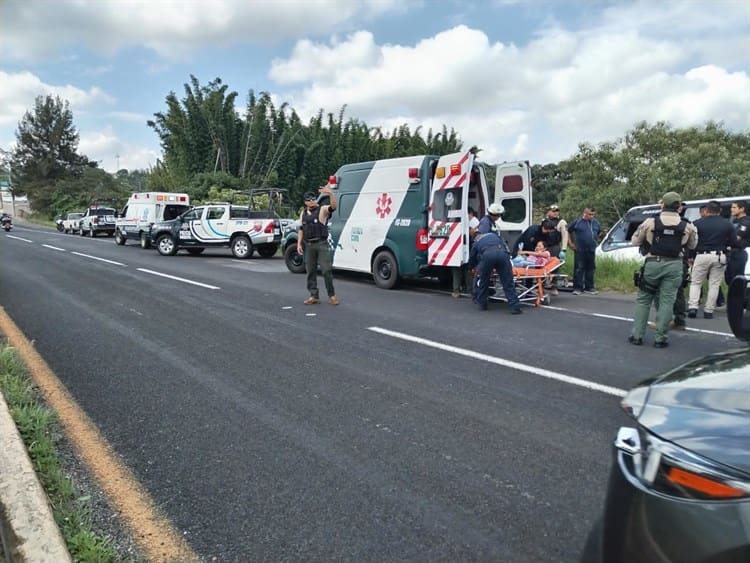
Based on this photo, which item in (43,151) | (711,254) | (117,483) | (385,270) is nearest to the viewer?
(117,483)

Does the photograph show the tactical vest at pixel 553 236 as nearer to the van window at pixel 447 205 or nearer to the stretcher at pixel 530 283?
the stretcher at pixel 530 283

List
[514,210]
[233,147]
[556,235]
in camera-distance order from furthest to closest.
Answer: [233,147]
[514,210]
[556,235]

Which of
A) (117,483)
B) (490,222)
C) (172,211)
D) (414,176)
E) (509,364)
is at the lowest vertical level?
(117,483)

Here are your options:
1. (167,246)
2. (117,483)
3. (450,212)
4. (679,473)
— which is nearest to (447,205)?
(450,212)

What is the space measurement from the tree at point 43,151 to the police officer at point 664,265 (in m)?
68.2

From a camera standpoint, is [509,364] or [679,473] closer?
[679,473]

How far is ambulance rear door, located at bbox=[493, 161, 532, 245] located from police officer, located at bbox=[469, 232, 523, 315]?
9.26 ft

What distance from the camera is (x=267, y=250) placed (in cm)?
1823

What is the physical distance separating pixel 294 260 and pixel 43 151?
6378 centimetres

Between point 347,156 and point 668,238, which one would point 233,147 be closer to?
point 347,156

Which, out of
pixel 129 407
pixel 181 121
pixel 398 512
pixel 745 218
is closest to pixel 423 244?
pixel 745 218

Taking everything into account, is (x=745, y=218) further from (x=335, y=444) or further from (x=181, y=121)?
(x=181, y=121)

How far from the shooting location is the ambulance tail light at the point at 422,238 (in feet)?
32.1

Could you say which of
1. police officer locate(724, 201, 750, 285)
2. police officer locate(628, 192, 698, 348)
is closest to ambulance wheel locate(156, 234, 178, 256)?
police officer locate(628, 192, 698, 348)
